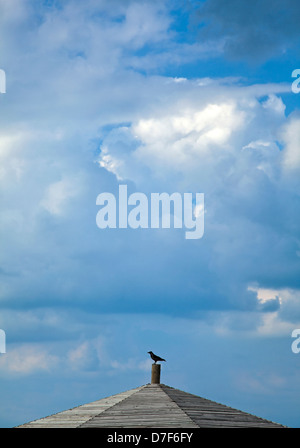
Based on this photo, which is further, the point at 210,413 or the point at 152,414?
the point at 210,413

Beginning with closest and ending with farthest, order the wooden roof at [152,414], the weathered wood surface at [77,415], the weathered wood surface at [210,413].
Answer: the wooden roof at [152,414], the weathered wood surface at [210,413], the weathered wood surface at [77,415]

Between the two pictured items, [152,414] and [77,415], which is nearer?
[152,414]

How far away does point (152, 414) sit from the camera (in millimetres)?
19328

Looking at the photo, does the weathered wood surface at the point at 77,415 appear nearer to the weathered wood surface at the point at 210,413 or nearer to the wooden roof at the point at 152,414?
the wooden roof at the point at 152,414

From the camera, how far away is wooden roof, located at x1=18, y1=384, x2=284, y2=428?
1878cm

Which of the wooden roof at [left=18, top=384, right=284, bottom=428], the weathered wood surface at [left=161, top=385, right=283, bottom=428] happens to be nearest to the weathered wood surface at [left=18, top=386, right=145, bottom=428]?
the wooden roof at [left=18, top=384, right=284, bottom=428]

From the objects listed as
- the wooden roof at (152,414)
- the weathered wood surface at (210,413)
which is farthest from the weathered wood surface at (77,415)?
the weathered wood surface at (210,413)

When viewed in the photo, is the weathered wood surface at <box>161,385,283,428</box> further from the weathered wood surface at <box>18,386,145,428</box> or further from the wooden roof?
the weathered wood surface at <box>18,386,145,428</box>

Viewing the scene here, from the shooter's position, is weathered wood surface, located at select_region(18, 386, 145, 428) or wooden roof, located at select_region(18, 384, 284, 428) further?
weathered wood surface, located at select_region(18, 386, 145, 428)

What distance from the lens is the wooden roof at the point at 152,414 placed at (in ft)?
61.6

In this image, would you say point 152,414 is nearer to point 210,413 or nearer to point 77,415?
point 210,413

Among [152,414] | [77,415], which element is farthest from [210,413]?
[77,415]
